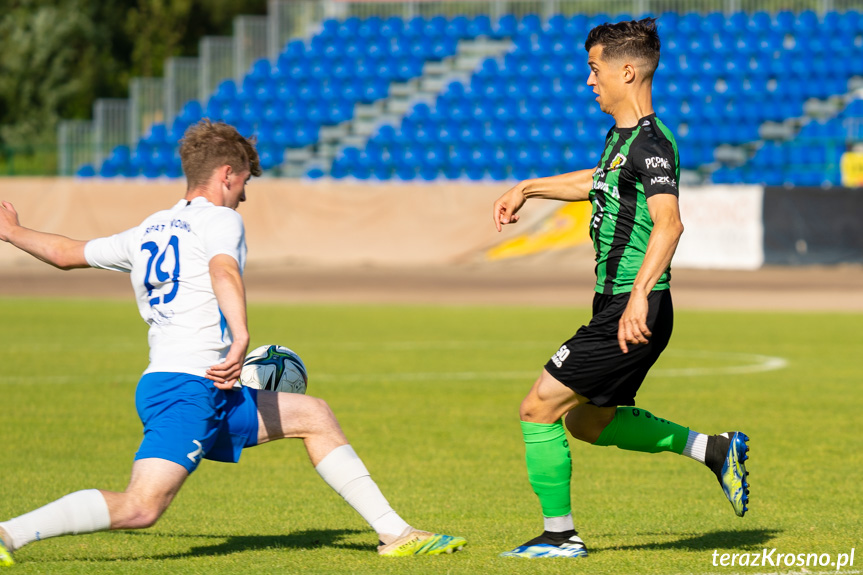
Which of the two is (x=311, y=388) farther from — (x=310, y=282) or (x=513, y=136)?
(x=513, y=136)

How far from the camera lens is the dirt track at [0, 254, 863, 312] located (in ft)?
69.9

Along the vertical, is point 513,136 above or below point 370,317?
above

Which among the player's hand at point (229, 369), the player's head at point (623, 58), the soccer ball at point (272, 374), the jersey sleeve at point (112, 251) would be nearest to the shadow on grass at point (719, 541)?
the soccer ball at point (272, 374)

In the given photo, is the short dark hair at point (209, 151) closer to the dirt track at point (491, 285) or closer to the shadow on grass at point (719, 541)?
the shadow on grass at point (719, 541)

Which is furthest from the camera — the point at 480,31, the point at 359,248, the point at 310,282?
the point at 480,31

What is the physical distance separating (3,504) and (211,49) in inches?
1157

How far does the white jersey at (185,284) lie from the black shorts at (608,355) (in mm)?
1362

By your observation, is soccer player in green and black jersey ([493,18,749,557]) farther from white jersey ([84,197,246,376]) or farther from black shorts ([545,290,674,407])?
white jersey ([84,197,246,376])

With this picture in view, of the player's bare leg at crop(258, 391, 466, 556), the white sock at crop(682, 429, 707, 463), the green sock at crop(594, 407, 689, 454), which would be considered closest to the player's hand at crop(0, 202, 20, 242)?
the player's bare leg at crop(258, 391, 466, 556)

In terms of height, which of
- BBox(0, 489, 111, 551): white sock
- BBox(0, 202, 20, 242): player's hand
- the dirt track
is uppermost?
BBox(0, 202, 20, 242): player's hand

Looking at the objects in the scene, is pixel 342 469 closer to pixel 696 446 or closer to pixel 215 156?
pixel 215 156

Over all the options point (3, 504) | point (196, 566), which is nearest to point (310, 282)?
point (3, 504)

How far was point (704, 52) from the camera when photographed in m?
30.6

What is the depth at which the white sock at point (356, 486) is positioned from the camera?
16.7 ft
